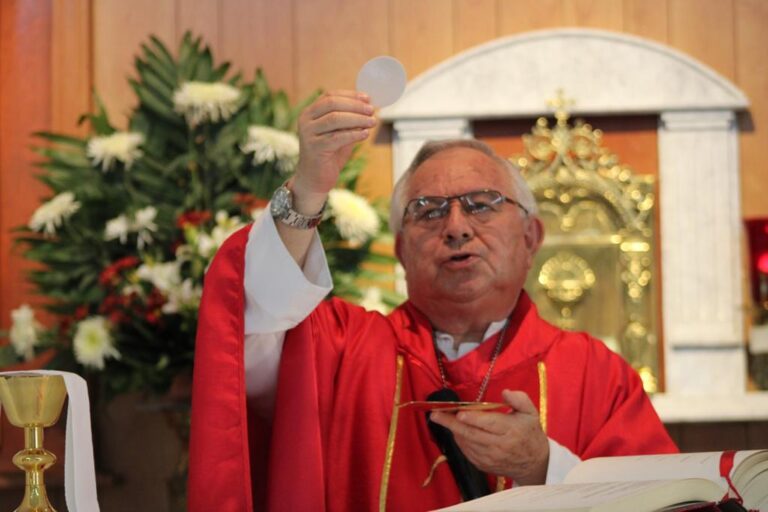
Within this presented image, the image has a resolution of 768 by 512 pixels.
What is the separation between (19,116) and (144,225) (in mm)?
1018

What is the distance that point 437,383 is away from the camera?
2.34 m

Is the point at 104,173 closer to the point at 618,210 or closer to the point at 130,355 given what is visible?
the point at 130,355

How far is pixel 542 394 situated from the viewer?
7.68 ft

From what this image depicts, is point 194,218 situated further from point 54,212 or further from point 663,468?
point 663,468

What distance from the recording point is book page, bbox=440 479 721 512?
125cm

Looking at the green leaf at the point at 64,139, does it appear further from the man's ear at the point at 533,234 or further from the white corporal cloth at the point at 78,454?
the white corporal cloth at the point at 78,454

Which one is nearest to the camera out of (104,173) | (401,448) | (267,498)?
(267,498)

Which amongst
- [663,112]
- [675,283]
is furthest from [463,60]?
[675,283]

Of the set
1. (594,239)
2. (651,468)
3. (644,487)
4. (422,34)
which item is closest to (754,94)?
(594,239)

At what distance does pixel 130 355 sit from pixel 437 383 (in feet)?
4.34

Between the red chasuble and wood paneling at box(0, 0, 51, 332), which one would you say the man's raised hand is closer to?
the red chasuble

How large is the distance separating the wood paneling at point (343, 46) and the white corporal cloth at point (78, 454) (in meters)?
2.75

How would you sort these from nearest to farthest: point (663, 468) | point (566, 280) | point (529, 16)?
point (663, 468) < point (566, 280) < point (529, 16)

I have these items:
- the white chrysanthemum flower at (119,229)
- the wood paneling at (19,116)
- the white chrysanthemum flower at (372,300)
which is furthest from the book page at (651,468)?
the wood paneling at (19,116)
